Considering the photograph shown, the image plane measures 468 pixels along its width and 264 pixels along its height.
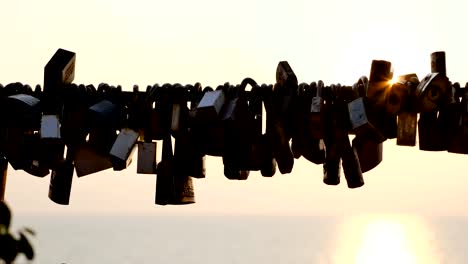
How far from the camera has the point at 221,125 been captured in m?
5.04

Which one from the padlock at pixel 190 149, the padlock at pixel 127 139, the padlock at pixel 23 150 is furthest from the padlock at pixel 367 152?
the padlock at pixel 23 150

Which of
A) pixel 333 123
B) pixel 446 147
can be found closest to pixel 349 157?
pixel 333 123

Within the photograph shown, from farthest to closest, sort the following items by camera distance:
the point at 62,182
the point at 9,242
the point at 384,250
A: the point at 384,250
the point at 62,182
the point at 9,242

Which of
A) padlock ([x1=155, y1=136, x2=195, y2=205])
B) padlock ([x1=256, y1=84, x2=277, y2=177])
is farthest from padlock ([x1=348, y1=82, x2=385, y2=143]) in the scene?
padlock ([x1=155, y1=136, x2=195, y2=205])

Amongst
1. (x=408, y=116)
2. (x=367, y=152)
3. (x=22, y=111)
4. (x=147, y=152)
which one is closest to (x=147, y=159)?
(x=147, y=152)

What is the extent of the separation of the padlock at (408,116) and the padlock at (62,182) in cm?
209

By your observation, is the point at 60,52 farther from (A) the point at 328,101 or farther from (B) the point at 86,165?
(A) the point at 328,101

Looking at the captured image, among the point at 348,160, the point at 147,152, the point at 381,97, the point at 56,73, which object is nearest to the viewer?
the point at 381,97

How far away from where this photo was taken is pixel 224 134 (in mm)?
5055

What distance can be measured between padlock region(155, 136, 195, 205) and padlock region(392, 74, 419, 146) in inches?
53.6

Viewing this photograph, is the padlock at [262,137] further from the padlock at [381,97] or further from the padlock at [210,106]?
the padlock at [381,97]

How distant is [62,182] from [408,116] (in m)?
2.23

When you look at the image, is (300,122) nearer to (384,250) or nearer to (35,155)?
(35,155)

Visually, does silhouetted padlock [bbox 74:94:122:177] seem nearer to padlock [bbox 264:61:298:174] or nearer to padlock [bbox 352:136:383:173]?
padlock [bbox 264:61:298:174]
